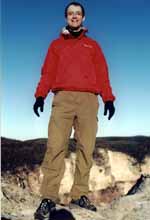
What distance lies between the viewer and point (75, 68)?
777cm

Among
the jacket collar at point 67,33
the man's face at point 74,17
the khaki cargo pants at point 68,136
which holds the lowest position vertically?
the khaki cargo pants at point 68,136

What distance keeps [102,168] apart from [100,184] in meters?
0.63

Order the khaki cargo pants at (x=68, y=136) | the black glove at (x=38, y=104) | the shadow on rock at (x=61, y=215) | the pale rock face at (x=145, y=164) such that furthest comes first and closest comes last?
the pale rock face at (x=145, y=164)
the black glove at (x=38, y=104)
the khaki cargo pants at (x=68, y=136)
the shadow on rock at (x=61, y=215)

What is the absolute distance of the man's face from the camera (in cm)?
788

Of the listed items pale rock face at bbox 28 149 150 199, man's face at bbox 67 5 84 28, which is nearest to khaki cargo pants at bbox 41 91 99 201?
man's face at bbox 67 5 84 28

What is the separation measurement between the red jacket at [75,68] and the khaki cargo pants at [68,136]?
0.15 m

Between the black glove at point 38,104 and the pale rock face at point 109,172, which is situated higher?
the black glove at point 38,104

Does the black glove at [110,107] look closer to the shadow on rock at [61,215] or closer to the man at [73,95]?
the man at [73,95]

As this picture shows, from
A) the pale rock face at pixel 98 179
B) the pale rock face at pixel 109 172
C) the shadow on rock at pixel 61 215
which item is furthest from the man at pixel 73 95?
the pale rock face at pixel 98 179

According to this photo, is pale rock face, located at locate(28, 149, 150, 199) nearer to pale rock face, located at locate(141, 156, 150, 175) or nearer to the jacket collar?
pale rock face, located at locate(141, 156, 150, 175)

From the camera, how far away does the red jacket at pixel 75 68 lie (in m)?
7.71

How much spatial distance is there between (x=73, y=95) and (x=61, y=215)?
195 cm

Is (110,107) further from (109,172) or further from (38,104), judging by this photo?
(109,172)

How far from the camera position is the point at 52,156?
7.46 metres
